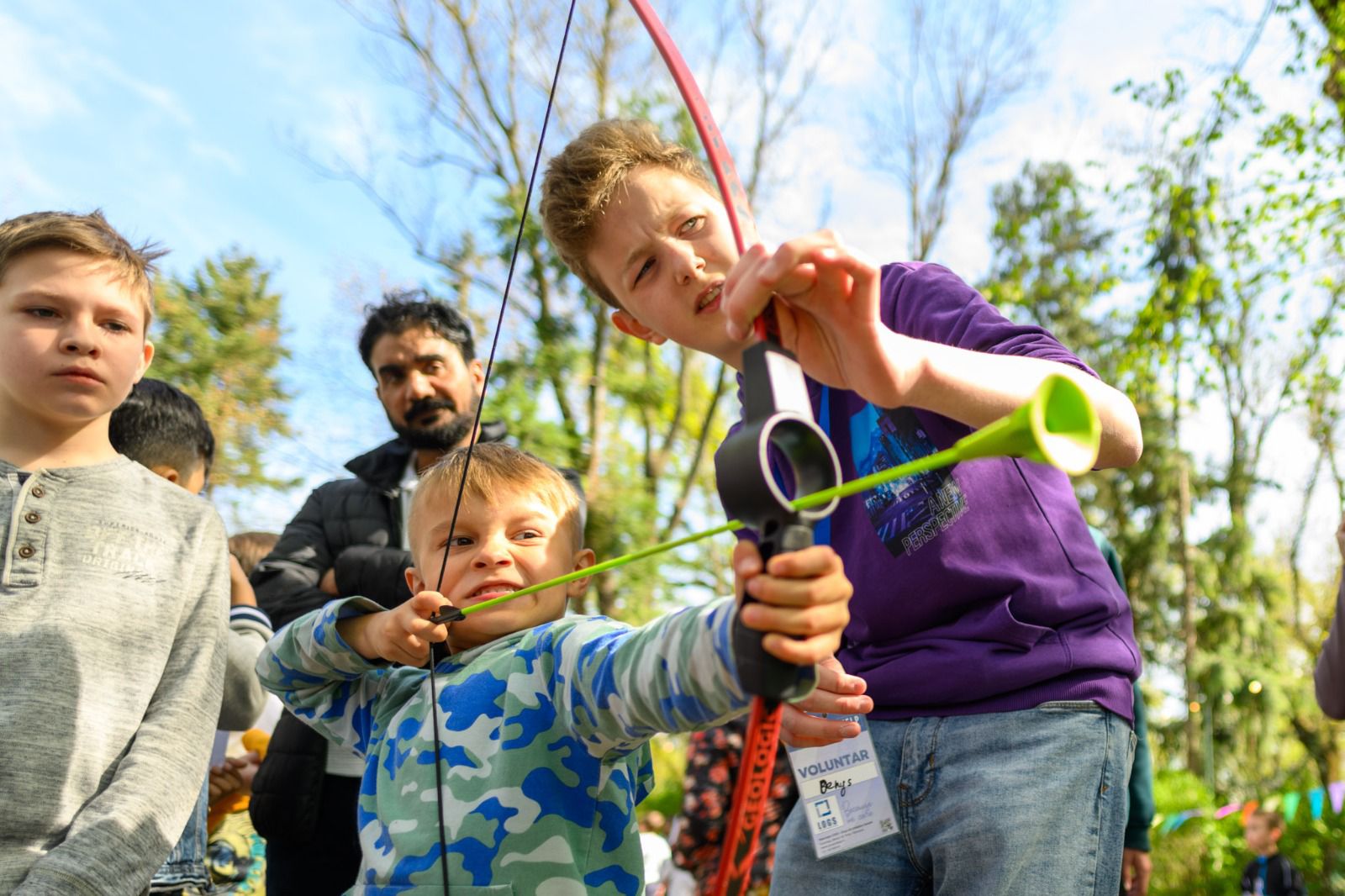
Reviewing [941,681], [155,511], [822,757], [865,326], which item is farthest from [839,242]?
[155,511]

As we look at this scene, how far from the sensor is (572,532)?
1.91 meters

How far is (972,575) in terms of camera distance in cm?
151

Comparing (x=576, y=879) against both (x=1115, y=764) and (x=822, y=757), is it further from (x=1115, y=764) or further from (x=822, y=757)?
(x=1115, y=764)

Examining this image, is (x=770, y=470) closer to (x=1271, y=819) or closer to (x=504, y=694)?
(x=504, y=694)

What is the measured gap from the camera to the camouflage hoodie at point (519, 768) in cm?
143

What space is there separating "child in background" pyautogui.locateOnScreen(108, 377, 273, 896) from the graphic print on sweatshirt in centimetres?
141

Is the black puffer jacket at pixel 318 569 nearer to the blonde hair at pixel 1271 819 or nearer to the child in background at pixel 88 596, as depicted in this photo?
the child in background at pixel 88 596

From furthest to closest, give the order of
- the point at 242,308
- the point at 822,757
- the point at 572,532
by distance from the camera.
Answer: the point at 242,308, the point at 572,532, the point at 822,757

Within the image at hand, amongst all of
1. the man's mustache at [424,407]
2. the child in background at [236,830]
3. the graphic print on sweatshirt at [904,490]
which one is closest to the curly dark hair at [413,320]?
the man's mustache at [424,407]

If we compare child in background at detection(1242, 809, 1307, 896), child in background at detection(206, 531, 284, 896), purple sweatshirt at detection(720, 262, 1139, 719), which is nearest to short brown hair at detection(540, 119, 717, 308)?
purple sweatshirt at detection(720, 262, 1139, 719)

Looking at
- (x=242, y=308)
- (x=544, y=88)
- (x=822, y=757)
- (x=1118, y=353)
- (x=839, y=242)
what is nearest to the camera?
(x=839, y=242)

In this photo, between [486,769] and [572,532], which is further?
[572,532]

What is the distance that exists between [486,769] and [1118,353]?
37.8 feet

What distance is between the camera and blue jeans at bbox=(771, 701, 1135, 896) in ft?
4.72
